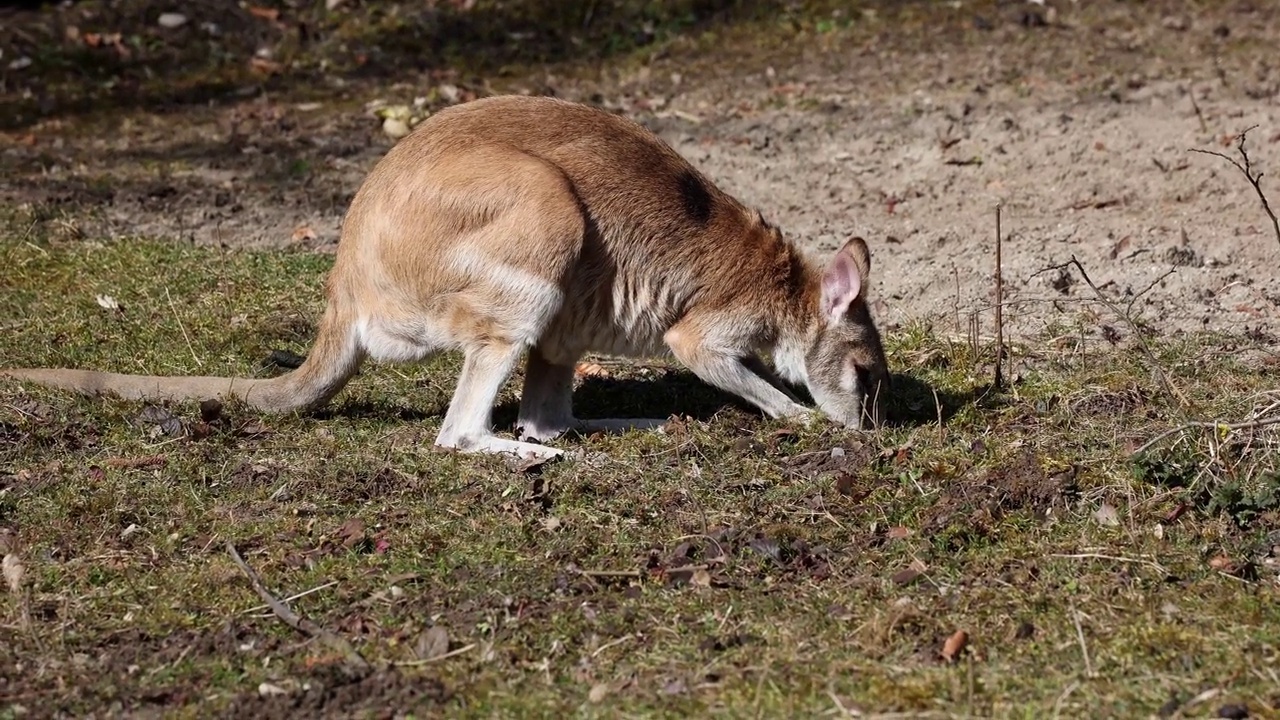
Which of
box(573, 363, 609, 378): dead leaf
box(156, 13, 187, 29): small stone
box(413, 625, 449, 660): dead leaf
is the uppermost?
box(413, 625, 449, 660): dead leaf

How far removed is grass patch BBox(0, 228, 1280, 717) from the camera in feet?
13.5

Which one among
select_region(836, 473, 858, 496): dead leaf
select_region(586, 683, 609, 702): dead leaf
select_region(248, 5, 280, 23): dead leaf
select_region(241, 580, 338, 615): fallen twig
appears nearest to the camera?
select_region(586, 683, 609, 702): dead leaf

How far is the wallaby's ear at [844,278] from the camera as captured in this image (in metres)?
6.16

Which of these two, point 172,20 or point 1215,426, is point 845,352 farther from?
point 172,20

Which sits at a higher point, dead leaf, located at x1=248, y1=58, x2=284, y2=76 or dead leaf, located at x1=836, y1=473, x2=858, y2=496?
dead leaf, located at x1=836, y1=473, x2=858, y2=496

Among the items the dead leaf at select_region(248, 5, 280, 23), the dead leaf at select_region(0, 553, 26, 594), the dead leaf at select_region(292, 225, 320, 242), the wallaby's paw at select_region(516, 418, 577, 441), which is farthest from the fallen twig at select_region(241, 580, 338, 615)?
the dead leaf at select_region(248, 5, 280, 23)

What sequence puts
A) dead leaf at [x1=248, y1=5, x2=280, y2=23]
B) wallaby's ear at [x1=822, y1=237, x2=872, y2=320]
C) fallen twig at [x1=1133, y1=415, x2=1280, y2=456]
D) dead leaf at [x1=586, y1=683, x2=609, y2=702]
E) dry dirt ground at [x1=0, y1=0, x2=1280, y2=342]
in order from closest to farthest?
dead leaf at [x1=586, y1=683, x2=609, y2=702] → fallen twig at [x1=1133, y1=415, x2=1280, y2=456] → wallaby's ear at [x1=822, y1=237, x2=872, y2=320] → dry dirt ground at [x1=0, y1=0, x2=1280, y2=342] → dead leaf at [x1=248, y1=5, x2=280, y2=23]

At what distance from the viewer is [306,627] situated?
14.6ft

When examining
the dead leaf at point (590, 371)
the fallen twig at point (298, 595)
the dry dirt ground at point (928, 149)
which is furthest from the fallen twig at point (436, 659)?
the dry dirt ground at point (928, 149)

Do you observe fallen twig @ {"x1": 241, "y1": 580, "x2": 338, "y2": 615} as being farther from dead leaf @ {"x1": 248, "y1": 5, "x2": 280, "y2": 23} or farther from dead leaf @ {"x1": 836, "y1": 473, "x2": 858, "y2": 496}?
dead leaf @ {"x1": 248, "y1": 5, "x2": 280, "y2": 23}

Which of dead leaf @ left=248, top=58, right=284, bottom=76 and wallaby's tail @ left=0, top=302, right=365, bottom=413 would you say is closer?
wallaby's tail @ left=0, top=302, right=365, bottom=413

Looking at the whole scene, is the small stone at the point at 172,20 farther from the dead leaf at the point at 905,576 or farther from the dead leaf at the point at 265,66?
the dead leaf at the point at 905,576

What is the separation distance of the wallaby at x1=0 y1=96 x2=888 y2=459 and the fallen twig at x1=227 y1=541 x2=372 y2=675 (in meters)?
1.27

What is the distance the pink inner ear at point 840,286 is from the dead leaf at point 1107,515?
57.7 inches
